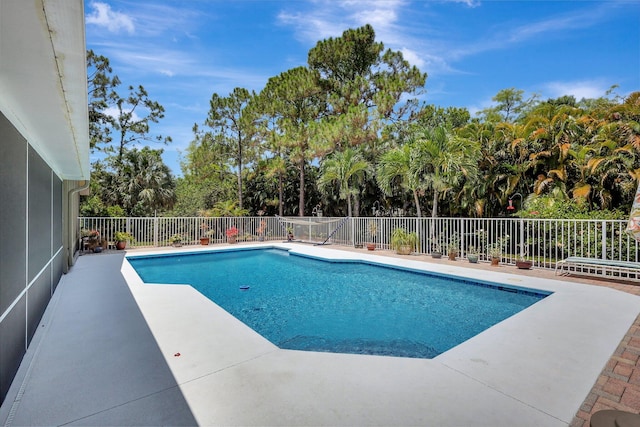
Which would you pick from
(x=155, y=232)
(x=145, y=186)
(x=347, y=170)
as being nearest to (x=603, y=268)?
(x=347, y=170)

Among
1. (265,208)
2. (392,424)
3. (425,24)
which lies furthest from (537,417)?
(265,208)

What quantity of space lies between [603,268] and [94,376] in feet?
28.7

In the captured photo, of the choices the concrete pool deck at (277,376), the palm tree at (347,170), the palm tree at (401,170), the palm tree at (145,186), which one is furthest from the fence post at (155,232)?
the palm tree at (401,170)

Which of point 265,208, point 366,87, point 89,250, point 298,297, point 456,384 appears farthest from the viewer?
point 265,208

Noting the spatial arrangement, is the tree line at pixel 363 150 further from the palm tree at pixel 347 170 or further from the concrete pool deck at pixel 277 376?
the concrete pool deck at pixel 277 376

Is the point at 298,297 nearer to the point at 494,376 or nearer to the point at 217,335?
the point at 217,335

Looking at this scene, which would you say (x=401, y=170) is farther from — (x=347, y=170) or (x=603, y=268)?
(x=603, y=268)

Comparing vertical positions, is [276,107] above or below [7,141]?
above

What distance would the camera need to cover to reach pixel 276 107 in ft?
57.6

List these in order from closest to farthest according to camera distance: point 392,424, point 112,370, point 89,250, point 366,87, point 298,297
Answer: point 392,424 < point 112,370 < point 298,297 < point 89,250 < point 366,87

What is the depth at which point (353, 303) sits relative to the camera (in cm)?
550

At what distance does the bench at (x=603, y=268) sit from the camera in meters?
5.89

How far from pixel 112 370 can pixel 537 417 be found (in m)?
3.22

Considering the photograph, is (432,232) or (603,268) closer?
(603,268)
